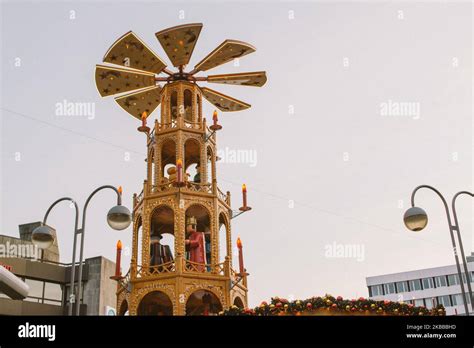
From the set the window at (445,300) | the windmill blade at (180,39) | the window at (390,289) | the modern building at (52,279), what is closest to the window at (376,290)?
the window at (390,289)

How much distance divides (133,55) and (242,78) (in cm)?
560

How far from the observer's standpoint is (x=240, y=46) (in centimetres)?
2606

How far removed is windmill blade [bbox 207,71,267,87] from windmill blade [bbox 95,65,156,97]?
127 inches

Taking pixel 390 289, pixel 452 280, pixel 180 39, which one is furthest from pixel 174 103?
pixel 390 289

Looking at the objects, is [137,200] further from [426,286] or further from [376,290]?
[376,290]

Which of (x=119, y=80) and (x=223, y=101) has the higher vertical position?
(x=119, y=80)

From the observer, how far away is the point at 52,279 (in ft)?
144

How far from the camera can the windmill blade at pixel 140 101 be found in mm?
28008

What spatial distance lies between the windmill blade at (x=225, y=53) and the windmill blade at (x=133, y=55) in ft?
A: 7.05

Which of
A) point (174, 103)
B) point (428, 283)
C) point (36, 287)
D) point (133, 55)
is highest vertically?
point (133, 55)

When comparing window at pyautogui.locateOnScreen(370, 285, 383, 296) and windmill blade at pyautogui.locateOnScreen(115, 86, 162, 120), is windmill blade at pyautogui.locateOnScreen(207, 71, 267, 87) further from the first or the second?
window at pyautogui.locateOnScreen(370, 285, 383, 296)

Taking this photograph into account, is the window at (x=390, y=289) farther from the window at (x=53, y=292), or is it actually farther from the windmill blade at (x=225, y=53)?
the windmill blade at (x=225, y=53)

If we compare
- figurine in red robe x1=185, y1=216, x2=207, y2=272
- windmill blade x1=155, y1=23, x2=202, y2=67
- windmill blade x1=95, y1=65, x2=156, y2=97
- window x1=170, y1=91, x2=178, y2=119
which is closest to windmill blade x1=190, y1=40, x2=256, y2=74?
windmill blade x1=155, y1=23, x2=202, y2=67
